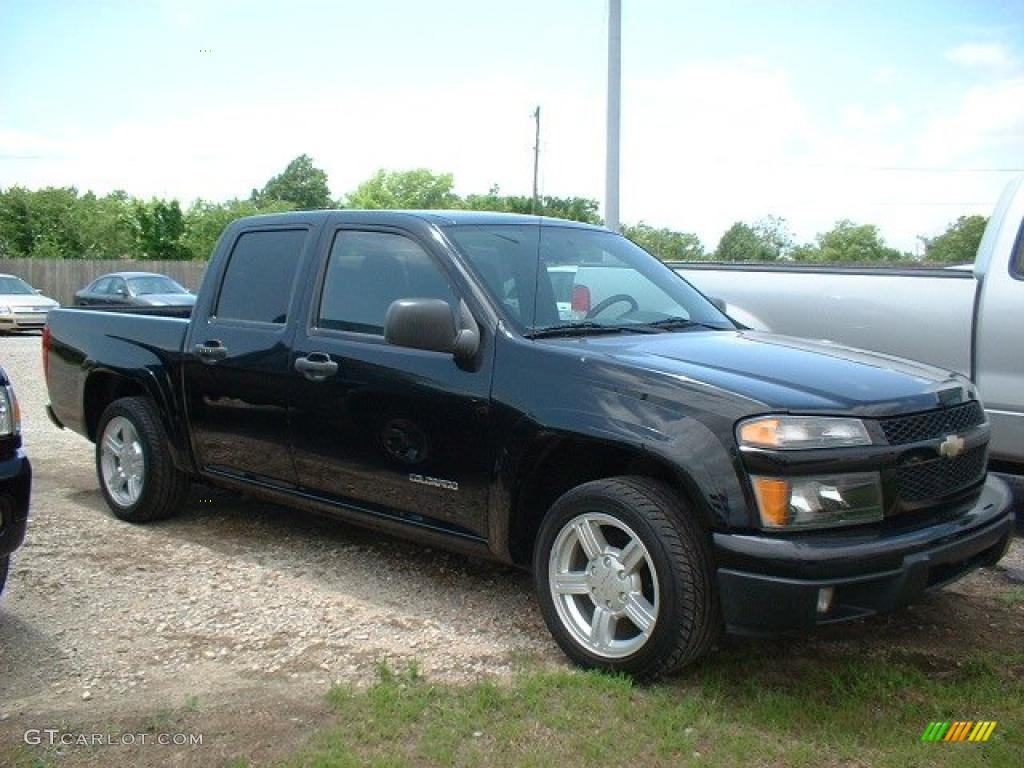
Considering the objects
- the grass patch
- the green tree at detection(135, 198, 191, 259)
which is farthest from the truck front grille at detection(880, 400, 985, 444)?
the green tree at detection(135, 198, 191, 259)

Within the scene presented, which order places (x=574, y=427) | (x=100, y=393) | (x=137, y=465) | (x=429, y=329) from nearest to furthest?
(x=574, y=427)
(x=429, y=329)
(x=137, y=465)
(x=100, y=393)

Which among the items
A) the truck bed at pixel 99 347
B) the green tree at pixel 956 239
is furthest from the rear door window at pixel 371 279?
the green tree at pixel 956 239

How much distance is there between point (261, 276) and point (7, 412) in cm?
169

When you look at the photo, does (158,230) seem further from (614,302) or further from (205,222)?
(614,302)

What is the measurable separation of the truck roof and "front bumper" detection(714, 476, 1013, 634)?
6.81ft

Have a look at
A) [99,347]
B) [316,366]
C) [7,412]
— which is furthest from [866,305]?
[7,412]

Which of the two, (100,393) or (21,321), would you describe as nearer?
(100,393)

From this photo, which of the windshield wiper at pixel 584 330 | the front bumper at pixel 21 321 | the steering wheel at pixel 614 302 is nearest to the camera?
the windshield wiper at pixel 584 330

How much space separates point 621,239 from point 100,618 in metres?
3.05

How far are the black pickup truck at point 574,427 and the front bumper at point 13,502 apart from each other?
130 centimetres

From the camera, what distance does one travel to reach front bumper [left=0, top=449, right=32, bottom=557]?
404cm

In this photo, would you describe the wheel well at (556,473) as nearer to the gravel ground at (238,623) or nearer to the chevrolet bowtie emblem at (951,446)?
the gravel ground at (238,623)

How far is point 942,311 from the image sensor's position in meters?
6.39

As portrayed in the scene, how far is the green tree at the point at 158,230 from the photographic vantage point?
53.2 metres
